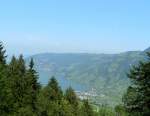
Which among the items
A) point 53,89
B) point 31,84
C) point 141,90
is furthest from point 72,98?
point 141,90

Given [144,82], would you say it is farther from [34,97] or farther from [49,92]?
[49,92]

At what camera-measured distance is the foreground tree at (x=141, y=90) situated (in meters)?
28.3

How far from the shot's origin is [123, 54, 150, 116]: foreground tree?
28344 mm

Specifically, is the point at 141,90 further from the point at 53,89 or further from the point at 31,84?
the point at 53,89

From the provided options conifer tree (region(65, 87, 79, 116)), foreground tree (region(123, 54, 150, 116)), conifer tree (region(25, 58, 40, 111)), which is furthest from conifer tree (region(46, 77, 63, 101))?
foreground tree (region(123, 54, 150, 116))

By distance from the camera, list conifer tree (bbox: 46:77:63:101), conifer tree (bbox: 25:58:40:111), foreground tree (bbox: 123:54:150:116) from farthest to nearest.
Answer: conifer tree (bbox: 46:77:63:101), conifer tree (bbox: 25:58:40:111), foreground tree (bbox: 123:54:150:116)

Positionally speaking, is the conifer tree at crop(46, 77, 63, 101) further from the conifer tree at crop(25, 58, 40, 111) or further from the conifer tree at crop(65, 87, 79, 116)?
the conifer tree at crop(65, 87, 79, 116)

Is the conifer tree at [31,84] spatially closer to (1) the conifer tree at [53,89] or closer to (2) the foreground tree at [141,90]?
(1) the conifer tree at [53,89]

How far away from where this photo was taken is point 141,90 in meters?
29.0

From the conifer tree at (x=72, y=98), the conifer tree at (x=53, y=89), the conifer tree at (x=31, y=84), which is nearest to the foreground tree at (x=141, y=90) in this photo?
the conifer tree at (x=31, y=84)

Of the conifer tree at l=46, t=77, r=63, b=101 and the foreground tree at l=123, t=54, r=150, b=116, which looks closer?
the foreground tree at l=123, t=54, r=150, b=116

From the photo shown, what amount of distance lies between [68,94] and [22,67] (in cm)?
4331

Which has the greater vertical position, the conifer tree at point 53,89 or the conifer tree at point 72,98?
the conifer tree at point 53,89

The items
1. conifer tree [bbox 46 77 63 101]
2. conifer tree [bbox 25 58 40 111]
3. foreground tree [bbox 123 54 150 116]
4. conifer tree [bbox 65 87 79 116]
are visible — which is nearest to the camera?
foreground tree [bbox 123 54 150 116]
